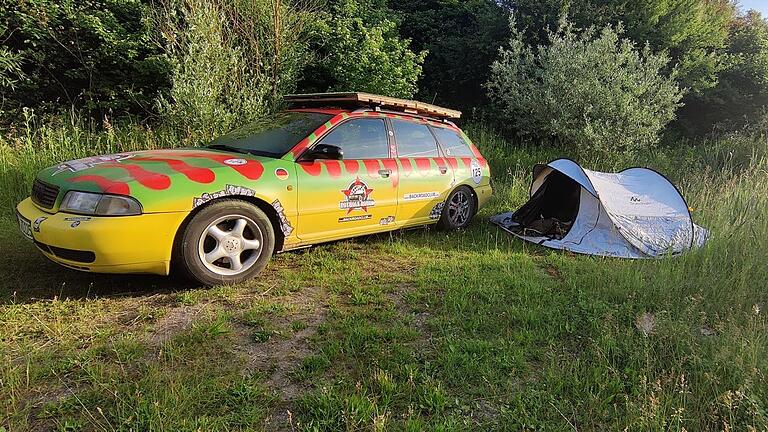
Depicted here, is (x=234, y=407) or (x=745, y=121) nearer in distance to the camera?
(x=234, y=407)

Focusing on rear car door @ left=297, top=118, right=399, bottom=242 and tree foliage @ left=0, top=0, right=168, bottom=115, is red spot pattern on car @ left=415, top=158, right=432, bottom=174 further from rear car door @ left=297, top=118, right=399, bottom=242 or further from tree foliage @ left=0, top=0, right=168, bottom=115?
tree foliage @ left=0, top=0, right=168, bottom=115

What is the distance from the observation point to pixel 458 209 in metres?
6.02

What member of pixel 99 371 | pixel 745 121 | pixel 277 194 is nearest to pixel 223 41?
pixel 277 194

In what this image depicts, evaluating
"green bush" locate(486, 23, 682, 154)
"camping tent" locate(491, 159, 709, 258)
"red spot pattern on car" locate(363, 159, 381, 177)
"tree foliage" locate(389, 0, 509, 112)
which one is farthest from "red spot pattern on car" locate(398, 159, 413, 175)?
"tree foliage" locate(389, 0, 509, 112)

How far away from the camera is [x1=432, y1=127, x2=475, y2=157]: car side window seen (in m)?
5.84

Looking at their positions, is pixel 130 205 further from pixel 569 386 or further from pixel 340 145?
pixel 569 386

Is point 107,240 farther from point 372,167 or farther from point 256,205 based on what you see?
point 372,167

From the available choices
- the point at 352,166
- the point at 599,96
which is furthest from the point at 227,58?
the point at 599,96

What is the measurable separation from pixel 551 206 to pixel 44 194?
5.97 m

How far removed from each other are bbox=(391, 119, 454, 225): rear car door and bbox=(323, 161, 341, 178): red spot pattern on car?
882 mm

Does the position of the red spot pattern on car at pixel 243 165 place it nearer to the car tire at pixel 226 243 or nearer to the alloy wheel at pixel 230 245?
the car tire at pixel 226 243

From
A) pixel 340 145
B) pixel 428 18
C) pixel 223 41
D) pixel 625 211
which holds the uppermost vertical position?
pixel 428 18

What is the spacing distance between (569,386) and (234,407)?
6.02ft

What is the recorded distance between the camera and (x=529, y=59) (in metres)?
Answer: 11.0
